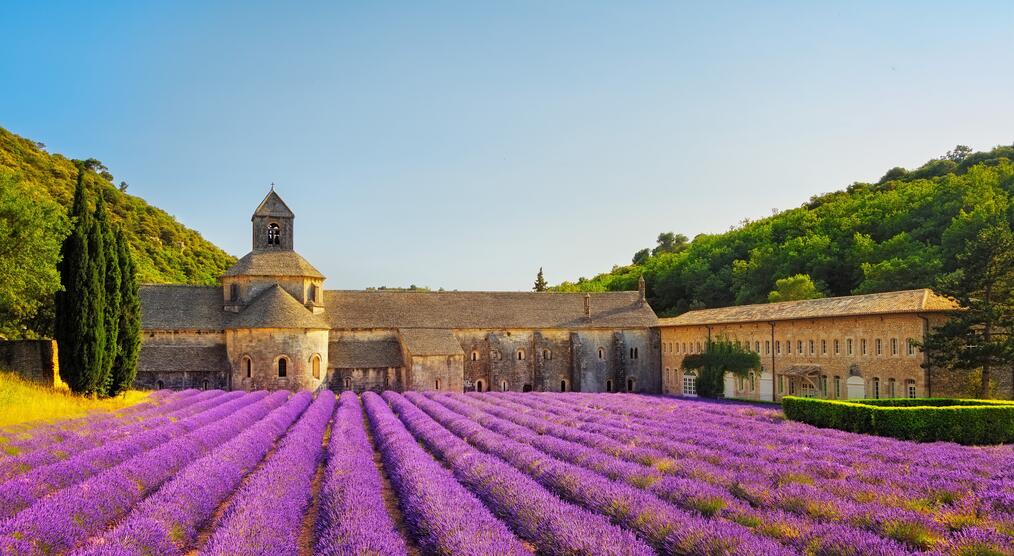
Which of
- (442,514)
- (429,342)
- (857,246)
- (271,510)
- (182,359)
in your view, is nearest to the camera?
(442,514)

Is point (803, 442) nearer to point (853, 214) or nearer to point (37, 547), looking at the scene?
point (37, 547)

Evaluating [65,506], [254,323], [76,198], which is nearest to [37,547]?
[65,506]

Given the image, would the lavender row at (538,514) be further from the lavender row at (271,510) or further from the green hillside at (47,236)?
the green hillside at (47,236)

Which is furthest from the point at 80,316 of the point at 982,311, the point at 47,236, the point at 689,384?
the point at 689,384

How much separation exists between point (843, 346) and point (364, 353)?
1071 inches

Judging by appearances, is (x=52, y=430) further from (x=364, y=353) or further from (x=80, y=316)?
(x=364, y=353)

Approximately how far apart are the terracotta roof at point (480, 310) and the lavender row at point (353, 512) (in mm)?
30746

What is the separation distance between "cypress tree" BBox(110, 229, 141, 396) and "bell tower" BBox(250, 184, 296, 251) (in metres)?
17.2

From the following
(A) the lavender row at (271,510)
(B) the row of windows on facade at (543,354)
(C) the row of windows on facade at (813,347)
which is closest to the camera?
(A) the lavender row at (271,510)

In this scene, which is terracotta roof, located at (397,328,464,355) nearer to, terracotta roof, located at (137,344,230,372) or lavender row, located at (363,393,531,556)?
terracotta roof, located at (137,344,230,372)

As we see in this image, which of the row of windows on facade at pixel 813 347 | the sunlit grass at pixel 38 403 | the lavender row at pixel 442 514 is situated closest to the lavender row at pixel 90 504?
the lavender row at pixel 442 514

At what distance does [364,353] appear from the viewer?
43969 mm

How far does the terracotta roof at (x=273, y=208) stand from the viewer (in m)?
47.0

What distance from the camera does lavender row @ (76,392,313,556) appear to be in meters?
7.97
